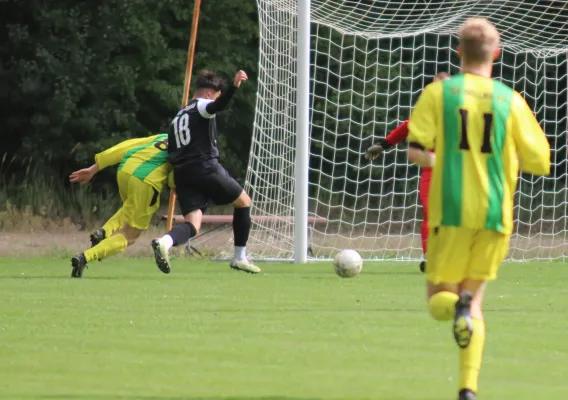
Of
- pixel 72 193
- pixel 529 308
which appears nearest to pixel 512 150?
pixel 529 308

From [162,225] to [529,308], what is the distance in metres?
12.4

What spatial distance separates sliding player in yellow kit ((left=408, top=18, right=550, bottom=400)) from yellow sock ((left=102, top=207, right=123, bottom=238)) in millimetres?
7309

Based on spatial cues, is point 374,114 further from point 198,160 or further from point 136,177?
point 198,160

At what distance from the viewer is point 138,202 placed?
12.3m

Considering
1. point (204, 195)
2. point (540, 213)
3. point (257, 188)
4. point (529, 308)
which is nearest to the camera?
point (529, 308)

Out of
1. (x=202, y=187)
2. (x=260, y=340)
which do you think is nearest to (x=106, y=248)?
(x=202, y=187)

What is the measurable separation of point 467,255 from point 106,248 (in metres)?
6.90

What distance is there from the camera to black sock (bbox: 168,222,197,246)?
11.5m

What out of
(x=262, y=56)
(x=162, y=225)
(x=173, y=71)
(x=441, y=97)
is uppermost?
(x=441, y=97)

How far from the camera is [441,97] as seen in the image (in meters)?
5.59

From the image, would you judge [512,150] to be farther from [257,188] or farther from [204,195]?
[257,188]

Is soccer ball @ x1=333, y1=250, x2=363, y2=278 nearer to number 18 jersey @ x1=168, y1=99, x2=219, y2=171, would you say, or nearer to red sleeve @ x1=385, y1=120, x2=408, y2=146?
red sleeve @ x1=385, y1=120, x2=408, y2=146

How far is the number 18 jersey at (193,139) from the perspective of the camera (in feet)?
39.3

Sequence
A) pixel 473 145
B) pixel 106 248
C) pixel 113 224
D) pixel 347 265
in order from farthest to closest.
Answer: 1. pixel 113 224
2. pixel 106 248
3. pixel 347 265
4. pixel 473 145
